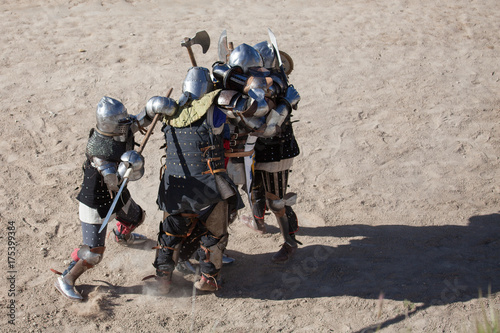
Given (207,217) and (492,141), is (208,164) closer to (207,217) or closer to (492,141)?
(207,217)

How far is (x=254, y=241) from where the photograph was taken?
5.58 m

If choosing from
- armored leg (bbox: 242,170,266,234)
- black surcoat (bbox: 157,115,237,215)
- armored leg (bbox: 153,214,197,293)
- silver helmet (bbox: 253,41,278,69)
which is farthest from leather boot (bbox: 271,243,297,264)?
silver helmet (bbox: 253,41,278,69)

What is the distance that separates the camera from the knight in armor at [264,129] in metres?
4.53

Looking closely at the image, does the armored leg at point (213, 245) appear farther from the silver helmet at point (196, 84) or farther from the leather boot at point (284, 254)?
the silver helmet at point (196, 84)

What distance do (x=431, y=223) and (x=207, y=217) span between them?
2.66m

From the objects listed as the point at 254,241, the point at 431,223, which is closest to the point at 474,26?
the point at 431,223

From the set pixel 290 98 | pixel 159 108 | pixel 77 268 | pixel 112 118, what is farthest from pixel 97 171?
pixel 290 98

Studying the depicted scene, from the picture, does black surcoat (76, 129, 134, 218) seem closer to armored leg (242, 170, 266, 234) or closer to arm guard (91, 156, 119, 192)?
arm guard (91, 156, 119, 192)

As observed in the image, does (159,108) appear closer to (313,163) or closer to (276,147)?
(276,147)

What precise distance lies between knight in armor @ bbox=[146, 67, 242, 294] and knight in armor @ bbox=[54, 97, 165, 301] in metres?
0.29

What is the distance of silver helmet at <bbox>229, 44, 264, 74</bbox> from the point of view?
186 inches

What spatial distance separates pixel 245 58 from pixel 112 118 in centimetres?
129

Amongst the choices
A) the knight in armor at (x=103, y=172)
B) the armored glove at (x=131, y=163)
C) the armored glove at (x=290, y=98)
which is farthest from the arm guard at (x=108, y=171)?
the armored glove at (x=290, y=98)

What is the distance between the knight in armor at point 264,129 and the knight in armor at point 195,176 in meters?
0.27
